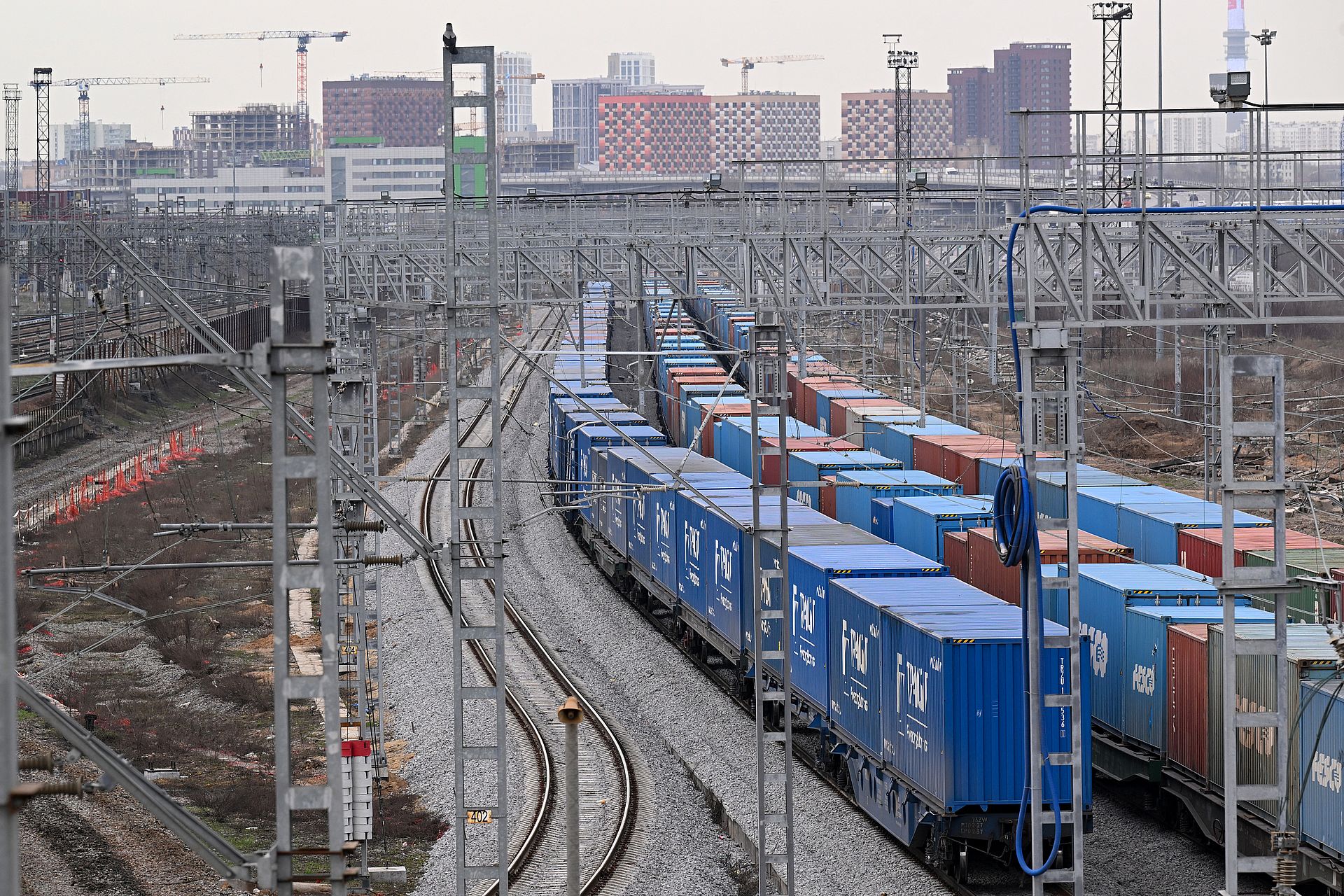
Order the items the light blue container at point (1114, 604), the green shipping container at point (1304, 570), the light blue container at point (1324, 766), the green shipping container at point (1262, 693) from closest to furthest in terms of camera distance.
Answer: the light blue container at point (1324, 766)
the green shipping container at point (1262, 693)
the light blue container at point (1114, 604)
the green shipping container at point (1304, 570)

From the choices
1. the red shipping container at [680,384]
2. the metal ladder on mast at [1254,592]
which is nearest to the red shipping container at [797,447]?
the red shipping container at [680,384]

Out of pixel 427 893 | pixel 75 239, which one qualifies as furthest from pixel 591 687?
pixel 75 239

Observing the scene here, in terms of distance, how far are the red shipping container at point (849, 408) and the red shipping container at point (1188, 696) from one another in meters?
19.8

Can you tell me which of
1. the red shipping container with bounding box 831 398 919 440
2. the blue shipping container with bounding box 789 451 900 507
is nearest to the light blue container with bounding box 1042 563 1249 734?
the blue shipping container with bounding box 789 451 900 507

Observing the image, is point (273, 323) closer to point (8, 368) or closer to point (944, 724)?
point (8, 368)

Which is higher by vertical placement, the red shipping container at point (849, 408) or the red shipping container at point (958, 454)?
the red shipping container at point (849, 408)

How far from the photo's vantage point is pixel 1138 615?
58.4 ft

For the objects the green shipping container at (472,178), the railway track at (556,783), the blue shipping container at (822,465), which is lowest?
the railway track at (556,783)

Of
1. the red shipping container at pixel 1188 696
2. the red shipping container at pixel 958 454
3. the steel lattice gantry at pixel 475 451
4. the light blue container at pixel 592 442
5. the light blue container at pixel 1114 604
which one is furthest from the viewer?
the light blue container at pixel 592 442

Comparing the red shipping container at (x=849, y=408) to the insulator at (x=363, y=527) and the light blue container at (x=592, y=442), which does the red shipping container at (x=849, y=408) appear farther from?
the insulator at (x=363, y=527)

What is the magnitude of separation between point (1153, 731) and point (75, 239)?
6314 cm

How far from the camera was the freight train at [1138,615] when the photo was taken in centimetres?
1456

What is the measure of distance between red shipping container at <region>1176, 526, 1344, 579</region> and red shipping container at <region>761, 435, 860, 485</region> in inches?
338

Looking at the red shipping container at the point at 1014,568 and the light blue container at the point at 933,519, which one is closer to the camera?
the red shipping container at the point at 1014,568
